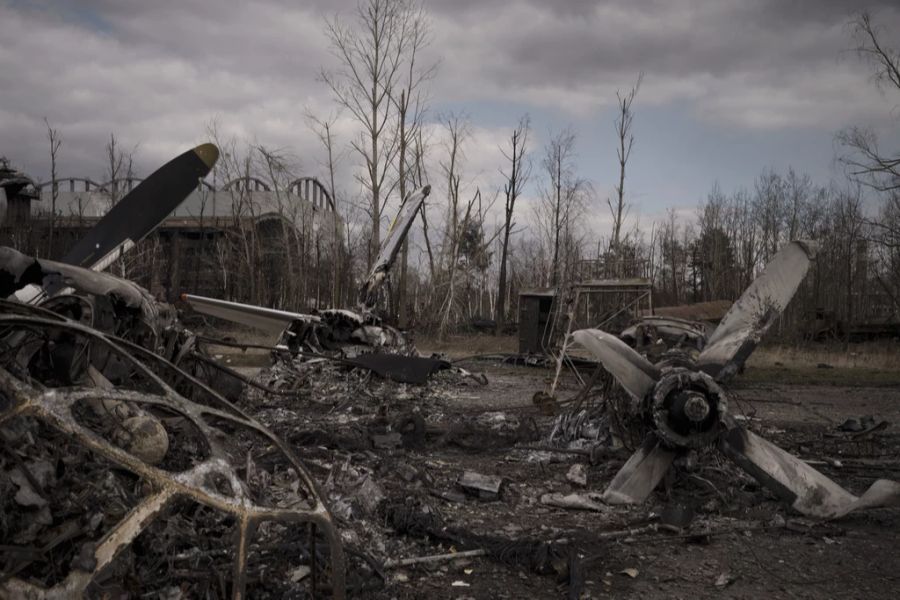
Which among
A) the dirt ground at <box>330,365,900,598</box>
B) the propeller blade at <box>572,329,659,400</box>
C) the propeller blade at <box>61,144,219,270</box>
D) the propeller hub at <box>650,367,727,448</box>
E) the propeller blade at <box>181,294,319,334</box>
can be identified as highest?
the propeller blade at <box>61,144,219,270</box>

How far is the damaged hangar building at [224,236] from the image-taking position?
1080 inches

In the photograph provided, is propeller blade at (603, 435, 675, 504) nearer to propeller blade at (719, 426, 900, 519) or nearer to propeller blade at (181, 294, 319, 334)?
propeller blade at (719, 426, 900, 519)

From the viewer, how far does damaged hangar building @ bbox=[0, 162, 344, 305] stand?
27.4 m

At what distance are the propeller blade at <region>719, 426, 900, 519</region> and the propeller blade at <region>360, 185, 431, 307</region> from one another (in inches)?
403

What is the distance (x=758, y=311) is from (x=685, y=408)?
144 cm

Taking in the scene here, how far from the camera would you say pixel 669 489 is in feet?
19.3

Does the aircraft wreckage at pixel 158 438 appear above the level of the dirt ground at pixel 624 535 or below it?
above

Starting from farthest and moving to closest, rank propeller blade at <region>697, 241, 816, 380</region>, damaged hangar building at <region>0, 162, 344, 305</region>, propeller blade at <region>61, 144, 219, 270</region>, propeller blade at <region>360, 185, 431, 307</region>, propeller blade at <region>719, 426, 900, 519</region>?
1. damaged hangar building at <region>0, 162, 344, 305</region>
2. propeller blade at <region>360, 185, 431, 307</region>
3. propeller blade at <region>61, 144, 219, 270</region>
4. propeller blade at <region>697, 241, 816, 380</region>
5. propeller blade at <region>719, 426, 900, 519</region>

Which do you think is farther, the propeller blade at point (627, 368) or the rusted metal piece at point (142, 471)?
the propeller blade at point (627, 368)

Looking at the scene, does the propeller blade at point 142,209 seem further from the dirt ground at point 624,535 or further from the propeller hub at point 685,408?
the propeller hub at point 685,408

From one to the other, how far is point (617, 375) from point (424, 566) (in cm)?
258

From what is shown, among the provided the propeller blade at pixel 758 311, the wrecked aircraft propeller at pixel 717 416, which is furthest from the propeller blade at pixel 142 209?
the propeller blade at pixel 758 311

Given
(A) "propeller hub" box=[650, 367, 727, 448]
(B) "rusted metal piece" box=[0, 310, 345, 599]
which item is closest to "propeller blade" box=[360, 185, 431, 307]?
(A) "propeller hub" box=[650, 367, 727, 448]

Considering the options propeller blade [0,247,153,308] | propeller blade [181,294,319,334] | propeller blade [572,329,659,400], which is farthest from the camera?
propeller blade [181,294,319,334]
